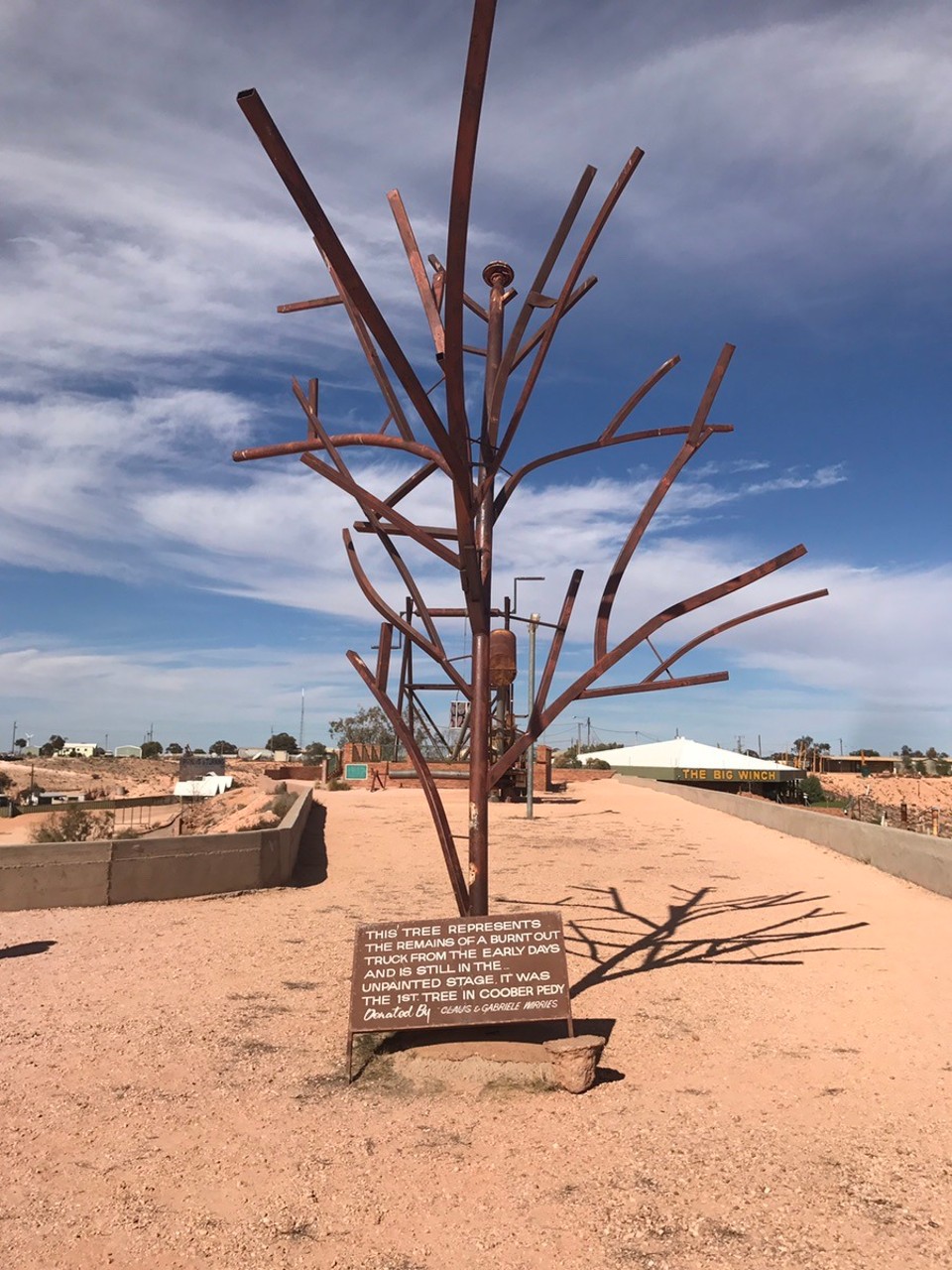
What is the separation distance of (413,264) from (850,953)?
6.92m

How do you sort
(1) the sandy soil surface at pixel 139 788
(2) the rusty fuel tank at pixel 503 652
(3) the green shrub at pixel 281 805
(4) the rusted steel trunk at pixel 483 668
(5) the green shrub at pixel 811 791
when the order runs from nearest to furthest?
(4) the rusted steel trunk at pixel 483 668 < (2) the rusty fuel tank at pixel 503 652 < (3) the green shrub at pixel 281 805 < (1) the sandy soil surface at pixel 139 788 < (5) the green shrub at pixel 811 791

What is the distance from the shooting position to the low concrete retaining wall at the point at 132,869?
10.1 metres

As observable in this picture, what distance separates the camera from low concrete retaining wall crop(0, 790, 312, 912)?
33.0ft

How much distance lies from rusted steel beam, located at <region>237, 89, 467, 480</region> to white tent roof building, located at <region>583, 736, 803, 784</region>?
43271 mm

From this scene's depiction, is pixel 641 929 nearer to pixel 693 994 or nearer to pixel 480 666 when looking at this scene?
pixel 693 994

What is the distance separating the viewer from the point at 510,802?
26797 mm

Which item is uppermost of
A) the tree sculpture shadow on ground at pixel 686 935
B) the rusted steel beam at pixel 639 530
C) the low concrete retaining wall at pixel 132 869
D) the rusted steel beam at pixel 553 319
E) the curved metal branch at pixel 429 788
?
the rusted steel beam at pixel 553 319

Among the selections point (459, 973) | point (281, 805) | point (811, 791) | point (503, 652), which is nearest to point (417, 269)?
point (459, 973)

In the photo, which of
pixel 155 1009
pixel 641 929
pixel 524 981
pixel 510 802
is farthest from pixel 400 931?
pixel 510 802

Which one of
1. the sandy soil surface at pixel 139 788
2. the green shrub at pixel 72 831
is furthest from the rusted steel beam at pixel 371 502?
the green shrub at pixel 72 831

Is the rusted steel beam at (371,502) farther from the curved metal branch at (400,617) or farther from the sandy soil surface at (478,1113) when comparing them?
the sandy soil surface at (478,1113)

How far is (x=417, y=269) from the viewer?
6316 millimetres

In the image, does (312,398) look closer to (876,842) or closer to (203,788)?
(876,842)

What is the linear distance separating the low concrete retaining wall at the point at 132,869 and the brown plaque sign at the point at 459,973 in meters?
5.95
